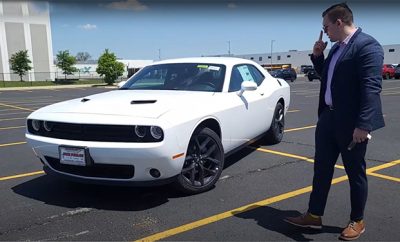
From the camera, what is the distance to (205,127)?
4.43m

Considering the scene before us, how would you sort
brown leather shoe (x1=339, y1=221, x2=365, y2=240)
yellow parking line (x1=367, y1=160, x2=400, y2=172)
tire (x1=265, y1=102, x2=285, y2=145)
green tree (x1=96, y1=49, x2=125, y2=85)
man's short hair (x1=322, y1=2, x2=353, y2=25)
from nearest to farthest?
man's short hair (x1=322, y1=2, x2=353, y2=25) < brown leather shoe (x1=339, y1=221, x2=365, y2=240) < yellow parking line (x1=367, y1=160, x2=400, y2=172) < tire (x1=265, y1=102, x2=285, y2=145) < green tree (x1=96, y1=49, x2=125, y2=85)

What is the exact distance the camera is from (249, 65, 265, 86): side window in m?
6.27

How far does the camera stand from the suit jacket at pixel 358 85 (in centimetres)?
298

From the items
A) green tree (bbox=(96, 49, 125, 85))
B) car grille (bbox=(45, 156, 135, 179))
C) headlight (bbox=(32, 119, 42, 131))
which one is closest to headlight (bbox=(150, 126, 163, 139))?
car grille (bbox=(45, 156, 135, 179))

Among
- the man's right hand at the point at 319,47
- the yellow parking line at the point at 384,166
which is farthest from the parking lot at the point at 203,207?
the man's right hand at the point at 319,47

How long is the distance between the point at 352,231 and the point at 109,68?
43.2 metres

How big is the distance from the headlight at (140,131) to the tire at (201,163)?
0.59 meters

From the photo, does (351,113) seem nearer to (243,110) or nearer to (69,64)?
(243,110)

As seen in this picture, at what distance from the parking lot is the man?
0.31m

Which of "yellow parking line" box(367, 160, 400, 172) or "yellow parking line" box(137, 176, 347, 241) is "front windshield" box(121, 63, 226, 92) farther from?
"yellow parking line" box(367, 160, 400, 172)

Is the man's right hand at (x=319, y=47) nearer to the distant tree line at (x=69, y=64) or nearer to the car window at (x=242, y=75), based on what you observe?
the car window at (x=242, y=75)

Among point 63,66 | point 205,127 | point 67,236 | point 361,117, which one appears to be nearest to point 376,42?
point 361,117

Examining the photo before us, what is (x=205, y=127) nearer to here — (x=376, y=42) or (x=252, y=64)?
(x=376, y=42)

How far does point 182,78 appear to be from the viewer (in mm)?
5285
